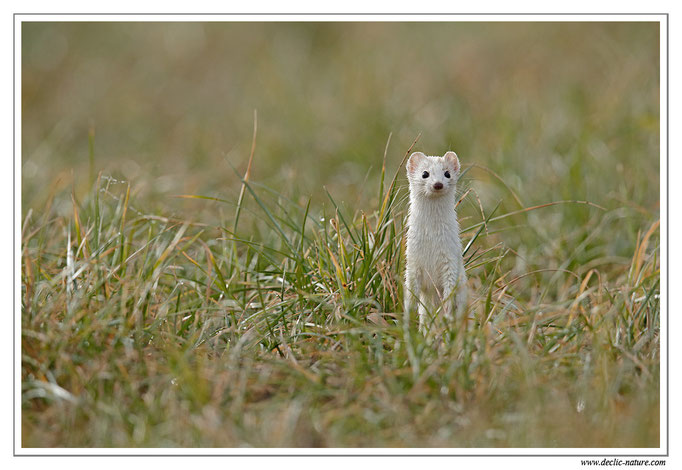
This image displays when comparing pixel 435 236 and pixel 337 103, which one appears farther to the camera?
pixel 337 103

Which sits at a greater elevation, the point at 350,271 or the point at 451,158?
the point at 451,158

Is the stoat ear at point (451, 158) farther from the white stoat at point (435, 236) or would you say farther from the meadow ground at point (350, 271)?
the meadow ground at point (350, 271)

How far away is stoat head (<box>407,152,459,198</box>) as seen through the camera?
14.5 feet

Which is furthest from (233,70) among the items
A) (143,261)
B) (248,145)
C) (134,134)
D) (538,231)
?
(143,261)

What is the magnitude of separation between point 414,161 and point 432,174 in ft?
0.56

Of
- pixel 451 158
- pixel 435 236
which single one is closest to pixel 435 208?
pixel 435 236

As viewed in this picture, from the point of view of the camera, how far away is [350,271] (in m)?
4.91

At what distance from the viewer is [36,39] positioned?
44.5 ft

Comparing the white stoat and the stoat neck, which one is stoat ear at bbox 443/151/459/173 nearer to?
the white stoat

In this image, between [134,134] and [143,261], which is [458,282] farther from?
[134,134]

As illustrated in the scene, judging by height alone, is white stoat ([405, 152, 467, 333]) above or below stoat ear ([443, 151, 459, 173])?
below

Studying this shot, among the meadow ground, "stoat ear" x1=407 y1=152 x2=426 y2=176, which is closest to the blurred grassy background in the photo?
the meadow ground

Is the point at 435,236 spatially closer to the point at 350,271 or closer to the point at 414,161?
the point at 414,161

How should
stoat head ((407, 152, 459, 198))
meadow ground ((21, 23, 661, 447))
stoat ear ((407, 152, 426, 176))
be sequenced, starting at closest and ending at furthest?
meadow ground ((21, 23, 661, 447)), stoat head ((407, 152, 459, 198)), stoat ear ((407, 152, 426, 176))
